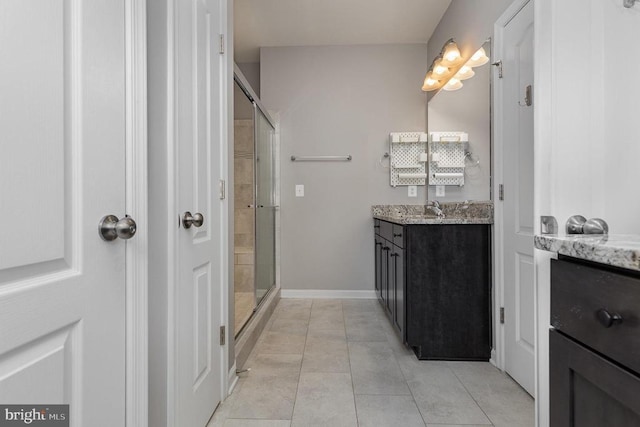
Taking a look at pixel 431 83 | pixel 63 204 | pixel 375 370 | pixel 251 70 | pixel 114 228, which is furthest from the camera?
pixel 251 70

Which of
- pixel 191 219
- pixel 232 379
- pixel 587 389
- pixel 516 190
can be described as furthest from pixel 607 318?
pixel 232 379

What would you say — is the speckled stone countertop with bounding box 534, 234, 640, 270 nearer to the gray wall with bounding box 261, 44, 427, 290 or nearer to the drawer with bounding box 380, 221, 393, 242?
the drawer with bounding box 380, 221, 393, 242

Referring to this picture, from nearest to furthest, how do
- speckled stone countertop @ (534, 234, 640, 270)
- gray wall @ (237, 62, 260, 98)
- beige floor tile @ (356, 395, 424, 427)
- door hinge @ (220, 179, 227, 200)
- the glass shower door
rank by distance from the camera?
1. speckled stone countertop @ (534, 234, 640, 270)
2. beige floor tile @ (356, 395, 424, 427)
3. door hinge @ (220, 179, 227, 200)
4. the glass shower door
5. gray wall @ (237, 62, 260, 98)

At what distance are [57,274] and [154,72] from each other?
2.44 ft

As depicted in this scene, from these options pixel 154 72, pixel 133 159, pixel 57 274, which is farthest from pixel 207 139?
pixel 57 274

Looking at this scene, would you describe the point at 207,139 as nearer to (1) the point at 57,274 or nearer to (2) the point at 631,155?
(1) the point at 57,274

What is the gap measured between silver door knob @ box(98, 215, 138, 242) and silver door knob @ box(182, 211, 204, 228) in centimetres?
42

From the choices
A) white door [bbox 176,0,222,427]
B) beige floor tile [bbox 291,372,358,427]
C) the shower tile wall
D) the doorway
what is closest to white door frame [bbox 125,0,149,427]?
white door [bbox 176,0,222,427]

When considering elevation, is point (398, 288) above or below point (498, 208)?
below

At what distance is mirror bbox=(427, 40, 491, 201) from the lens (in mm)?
2119

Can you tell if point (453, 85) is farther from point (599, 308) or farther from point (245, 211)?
point (599, 308)

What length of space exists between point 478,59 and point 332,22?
1.52 meters

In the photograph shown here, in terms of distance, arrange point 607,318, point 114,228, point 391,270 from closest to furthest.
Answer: point 607,318
point 114,228
point 391,270

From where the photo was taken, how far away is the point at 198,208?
4.45 feet
